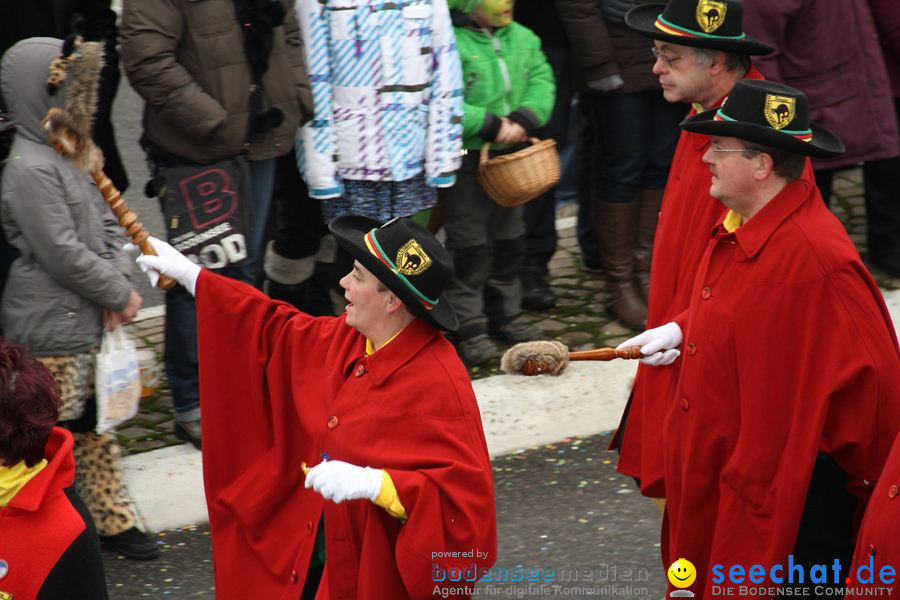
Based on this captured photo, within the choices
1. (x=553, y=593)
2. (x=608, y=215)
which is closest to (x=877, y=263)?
(x=608, y=215)

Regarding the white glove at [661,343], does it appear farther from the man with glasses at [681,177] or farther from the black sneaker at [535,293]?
the black sneaker at [535,293]

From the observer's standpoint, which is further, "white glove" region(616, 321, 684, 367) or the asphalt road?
the asphalt road

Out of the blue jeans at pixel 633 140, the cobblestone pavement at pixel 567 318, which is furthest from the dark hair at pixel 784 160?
the blue jeans at pixel 633 140

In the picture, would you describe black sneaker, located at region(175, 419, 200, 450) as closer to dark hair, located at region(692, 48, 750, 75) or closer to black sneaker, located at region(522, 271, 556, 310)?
black sneaker, located at region(522, 271, 556, 310)

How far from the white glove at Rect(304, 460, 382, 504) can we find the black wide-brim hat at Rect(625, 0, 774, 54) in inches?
89.6

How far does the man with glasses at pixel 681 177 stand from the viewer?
16.9 feet

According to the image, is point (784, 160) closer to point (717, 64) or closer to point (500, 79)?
point (717, 64)

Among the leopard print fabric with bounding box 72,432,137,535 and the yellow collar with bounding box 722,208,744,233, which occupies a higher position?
the yellow collar with bounding box 722,208,744,233

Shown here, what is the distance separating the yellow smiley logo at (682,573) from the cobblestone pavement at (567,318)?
264 cm

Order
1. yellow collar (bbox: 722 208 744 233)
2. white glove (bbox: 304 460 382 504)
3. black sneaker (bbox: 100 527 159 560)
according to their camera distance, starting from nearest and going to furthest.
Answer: white glove (bbox: 304 460 382 504) → yellow collar (bbox: 722 208 744 233) → black sneaker (bbox: 100 527 159 560)

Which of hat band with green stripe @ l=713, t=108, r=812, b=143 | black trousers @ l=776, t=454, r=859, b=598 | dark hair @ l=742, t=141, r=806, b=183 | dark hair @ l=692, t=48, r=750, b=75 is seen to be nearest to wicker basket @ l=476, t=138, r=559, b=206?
dark hair @ l=692, t=48, r=750, b=75

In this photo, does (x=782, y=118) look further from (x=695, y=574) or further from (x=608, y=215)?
(x=608, y=215)

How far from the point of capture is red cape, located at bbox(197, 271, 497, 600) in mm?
4082

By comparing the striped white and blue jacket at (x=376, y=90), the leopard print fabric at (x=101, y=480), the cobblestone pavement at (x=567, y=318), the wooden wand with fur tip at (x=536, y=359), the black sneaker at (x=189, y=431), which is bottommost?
the cobblestone pavement at (x=567, y=318)
